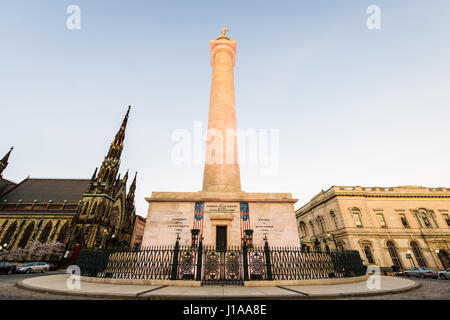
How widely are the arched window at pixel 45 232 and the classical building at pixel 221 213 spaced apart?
3660 centimetres

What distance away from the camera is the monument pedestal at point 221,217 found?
12.5m

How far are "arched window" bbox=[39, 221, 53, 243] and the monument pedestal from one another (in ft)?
120

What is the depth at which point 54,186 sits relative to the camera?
48.8 metres

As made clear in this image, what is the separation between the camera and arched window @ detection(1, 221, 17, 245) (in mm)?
35219

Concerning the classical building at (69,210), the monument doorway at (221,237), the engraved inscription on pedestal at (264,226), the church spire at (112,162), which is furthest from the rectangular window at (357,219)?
the church spire at (112,162)

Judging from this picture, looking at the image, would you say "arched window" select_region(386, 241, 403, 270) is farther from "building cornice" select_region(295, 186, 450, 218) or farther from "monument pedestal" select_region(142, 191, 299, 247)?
"monument pedestal" select_region(142, 191, 299, 247)

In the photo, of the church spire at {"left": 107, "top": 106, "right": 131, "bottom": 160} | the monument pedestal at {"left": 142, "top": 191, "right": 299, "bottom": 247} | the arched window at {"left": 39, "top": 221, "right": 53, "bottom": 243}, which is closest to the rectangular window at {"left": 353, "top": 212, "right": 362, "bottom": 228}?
the monument pedestal at {"left": 142, "top": 191, "right": 299, "bottom": 247}

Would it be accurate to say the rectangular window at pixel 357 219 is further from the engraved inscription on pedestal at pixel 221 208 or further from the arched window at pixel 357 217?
the engraved inscription on pedestal at pixel 221 208

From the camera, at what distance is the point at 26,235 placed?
3578cm

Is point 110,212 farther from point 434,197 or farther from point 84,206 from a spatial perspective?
point 434,197

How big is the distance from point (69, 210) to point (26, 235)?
280 inches

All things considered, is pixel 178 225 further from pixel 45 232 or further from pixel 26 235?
pixel 26 235

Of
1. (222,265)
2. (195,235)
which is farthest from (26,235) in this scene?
(222,265)
